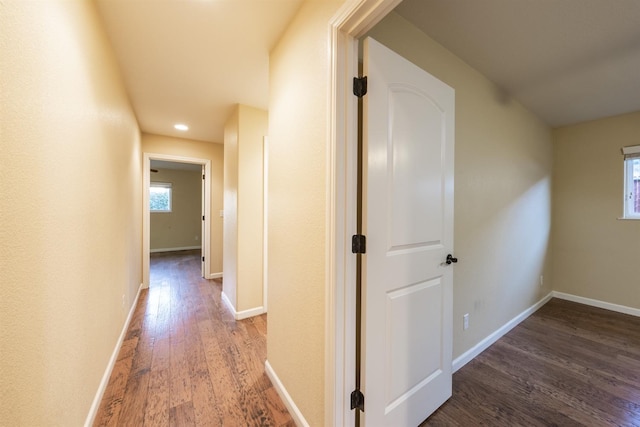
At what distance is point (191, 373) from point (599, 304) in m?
4.80

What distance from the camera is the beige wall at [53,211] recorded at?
0.72 meters

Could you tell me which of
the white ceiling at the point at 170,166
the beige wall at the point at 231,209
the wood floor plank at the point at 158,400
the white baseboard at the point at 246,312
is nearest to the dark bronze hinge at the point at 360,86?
the beige wall at the point at 231,209

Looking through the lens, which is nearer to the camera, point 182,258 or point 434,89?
point 434,89

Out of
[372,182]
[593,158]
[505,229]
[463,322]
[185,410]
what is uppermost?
[593,158]

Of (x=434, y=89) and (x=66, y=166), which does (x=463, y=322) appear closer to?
(x=434, y=89)

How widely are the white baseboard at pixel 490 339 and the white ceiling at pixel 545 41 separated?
233 centimetres

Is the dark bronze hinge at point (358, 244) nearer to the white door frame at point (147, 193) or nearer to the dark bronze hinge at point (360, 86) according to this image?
the dark bronze hinge at point (360, 86)

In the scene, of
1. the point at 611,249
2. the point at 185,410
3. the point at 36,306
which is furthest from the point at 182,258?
the point at 611,249

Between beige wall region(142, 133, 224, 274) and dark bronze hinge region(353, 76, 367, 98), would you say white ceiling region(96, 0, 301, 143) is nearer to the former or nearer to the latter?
dark bronze hinge region(353, 76, 367, 98)

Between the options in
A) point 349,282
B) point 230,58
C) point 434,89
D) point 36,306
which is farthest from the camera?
point 230,58

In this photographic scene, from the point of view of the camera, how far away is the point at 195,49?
5.82 feet

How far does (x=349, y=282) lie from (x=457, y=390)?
1347mm

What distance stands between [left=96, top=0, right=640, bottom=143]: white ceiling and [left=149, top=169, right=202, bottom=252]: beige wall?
503cm

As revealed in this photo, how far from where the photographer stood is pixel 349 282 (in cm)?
108
